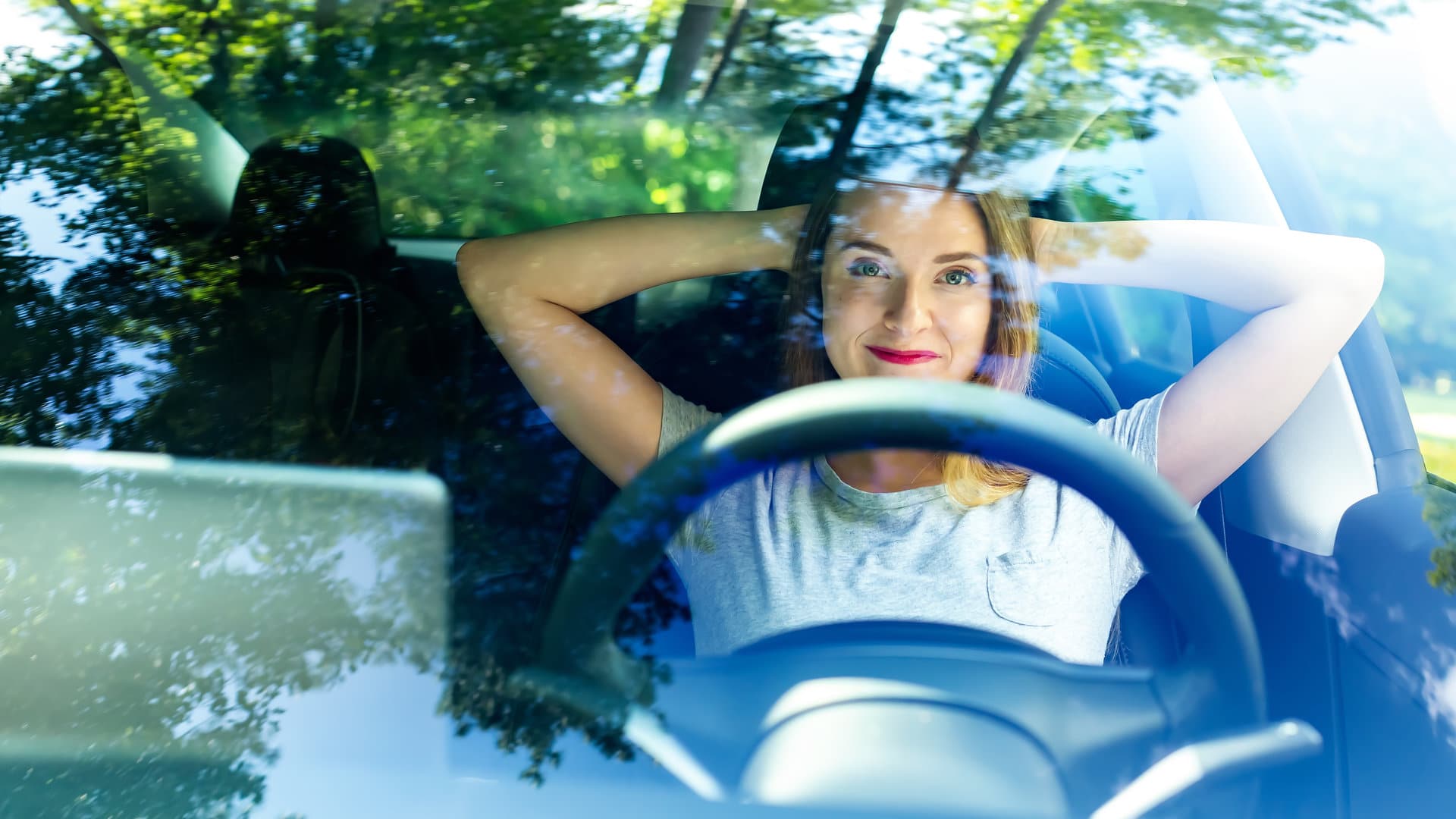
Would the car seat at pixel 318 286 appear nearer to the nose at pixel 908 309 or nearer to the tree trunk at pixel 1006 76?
the nose at pixel 908 309

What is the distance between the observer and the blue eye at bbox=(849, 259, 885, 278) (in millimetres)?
1146

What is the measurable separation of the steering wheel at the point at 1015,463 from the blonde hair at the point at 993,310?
0.88ft

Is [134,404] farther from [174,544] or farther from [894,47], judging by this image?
[894,47]

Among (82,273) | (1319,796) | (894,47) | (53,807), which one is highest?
(894,47)

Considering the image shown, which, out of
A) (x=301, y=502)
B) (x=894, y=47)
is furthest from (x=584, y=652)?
(x=894, y=47)

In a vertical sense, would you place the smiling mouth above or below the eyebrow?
below

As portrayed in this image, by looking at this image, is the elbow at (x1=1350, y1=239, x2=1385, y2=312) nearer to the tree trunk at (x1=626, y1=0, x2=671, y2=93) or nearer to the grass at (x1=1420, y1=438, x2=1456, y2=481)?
the grass at (x1=1420, y1=438, x2=1456, y2=481)

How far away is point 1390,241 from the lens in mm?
1076

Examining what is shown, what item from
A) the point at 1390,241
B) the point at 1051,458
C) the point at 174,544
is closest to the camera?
the point at 1051,458

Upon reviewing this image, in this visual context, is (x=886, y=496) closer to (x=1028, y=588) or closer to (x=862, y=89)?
(x=1028, y=588)

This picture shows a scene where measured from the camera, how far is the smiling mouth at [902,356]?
1.08m

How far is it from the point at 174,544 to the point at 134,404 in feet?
0.55

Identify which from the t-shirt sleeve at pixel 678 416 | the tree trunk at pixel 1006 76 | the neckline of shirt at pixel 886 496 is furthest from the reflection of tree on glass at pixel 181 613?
the tree trunk at pixel 1006 76

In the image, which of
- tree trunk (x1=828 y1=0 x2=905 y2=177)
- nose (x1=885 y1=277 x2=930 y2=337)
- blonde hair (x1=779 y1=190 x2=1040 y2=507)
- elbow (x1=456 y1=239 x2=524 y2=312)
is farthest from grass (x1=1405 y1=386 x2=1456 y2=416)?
elbow (x1=456 y1=239 x2=524 y2=312)
